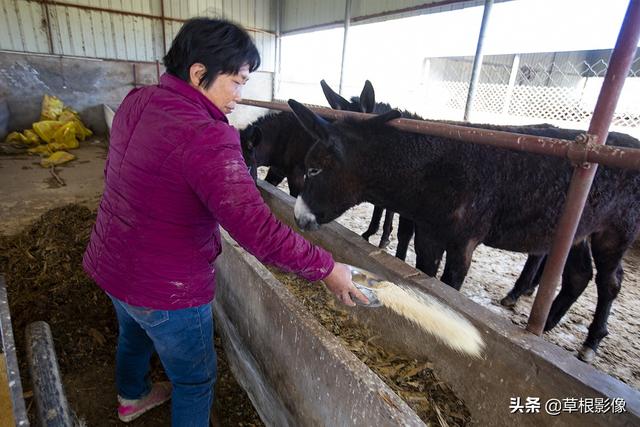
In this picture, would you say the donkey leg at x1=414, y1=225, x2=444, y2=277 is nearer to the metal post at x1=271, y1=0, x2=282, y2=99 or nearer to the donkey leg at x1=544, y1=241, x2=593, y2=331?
the donkey leg at x1=544, y1=241, x2=593, y2=331

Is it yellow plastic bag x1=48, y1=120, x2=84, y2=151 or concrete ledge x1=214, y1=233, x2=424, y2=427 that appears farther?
yellow plastic bag x1=48, y1=120, x2=84, y2=151

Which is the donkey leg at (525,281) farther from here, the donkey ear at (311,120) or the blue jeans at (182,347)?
the blue jeans at (182,347)

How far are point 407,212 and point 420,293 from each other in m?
0.75

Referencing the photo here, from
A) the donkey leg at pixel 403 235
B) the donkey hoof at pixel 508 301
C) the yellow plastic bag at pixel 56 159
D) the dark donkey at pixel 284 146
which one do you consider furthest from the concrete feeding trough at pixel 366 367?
the yellow plastic bag at pixel 56 159

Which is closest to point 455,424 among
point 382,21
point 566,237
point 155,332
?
point 566,237

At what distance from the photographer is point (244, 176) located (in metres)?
1.20

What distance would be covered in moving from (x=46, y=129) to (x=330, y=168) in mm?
8854

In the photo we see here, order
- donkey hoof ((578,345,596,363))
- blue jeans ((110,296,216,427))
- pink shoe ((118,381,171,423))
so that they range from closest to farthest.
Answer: blue jeans ((110,296,216,427)), pink shoe ((118,381,171,423)), donkey hoof ((578,345,596,363))

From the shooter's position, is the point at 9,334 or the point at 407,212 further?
the point at 407,212

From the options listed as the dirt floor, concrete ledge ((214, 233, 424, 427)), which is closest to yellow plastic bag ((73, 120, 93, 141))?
the dirt floor

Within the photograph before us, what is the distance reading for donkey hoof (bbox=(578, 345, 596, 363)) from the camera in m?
2.76

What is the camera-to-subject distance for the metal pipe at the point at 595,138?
136cm

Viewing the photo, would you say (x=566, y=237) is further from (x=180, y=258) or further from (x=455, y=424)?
(x=180, y=258)

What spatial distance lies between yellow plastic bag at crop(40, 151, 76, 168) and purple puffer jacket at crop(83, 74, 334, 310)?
268 inches
